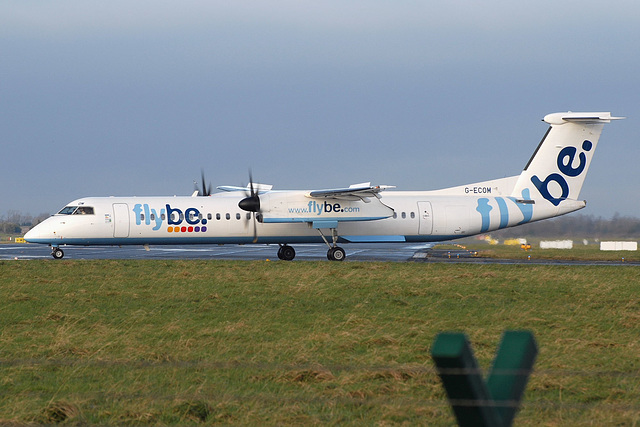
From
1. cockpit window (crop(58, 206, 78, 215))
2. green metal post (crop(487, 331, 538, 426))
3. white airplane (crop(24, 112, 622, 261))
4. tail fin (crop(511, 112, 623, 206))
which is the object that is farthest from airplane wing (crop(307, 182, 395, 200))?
green metal post (crop(487, 331, 538, 426))

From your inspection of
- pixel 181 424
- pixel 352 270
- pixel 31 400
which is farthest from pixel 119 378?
pixel 352 270

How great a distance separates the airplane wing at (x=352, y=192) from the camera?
34625mm

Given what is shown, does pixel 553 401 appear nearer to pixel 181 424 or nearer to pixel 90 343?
pixel 181 424

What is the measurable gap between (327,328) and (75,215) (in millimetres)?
24220

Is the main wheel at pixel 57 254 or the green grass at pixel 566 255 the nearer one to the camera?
the main wheel at pixel 57 254

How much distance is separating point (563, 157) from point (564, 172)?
83cm

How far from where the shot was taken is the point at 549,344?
12844 millimetres

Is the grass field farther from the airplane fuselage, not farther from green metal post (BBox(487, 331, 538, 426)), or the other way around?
the airplane fuselage

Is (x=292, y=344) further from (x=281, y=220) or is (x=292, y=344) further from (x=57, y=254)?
(x=57, y=254)

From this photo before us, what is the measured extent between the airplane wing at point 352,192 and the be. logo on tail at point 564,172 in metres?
9.14

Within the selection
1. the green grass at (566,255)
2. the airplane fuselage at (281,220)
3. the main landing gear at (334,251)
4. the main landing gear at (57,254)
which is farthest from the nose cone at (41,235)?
the green grass at (566,255)

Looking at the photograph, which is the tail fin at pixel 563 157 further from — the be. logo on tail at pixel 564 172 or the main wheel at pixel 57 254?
the main wheel at pixel 57 254

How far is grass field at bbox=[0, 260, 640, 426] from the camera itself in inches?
331

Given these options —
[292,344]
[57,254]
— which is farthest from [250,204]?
[292,344]
